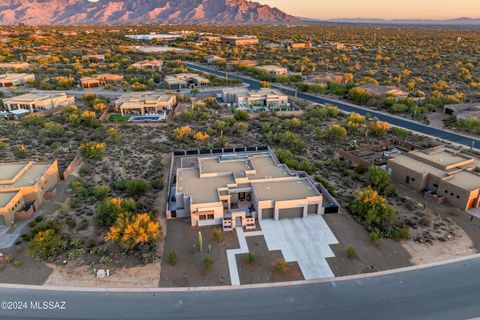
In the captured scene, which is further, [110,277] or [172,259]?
[172,259]

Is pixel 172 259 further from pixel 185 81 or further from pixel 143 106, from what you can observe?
pixel 185 81

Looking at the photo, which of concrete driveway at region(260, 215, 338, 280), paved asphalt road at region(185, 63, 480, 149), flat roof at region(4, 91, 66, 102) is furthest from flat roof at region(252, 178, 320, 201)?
flat roof at region(4, 91, 66, 102)

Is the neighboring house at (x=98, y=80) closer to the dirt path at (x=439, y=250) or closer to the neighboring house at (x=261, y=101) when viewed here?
the neighboring house at (x=261, y=101)

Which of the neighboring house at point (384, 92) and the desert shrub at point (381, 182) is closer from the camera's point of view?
the desert shrub at point (381, 182)

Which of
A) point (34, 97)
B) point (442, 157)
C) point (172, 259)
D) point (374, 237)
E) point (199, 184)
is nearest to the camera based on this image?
point (172, 259)

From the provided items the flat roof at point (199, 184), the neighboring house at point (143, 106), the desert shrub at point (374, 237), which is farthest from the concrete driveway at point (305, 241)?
the neighboring house at point (143, 106)

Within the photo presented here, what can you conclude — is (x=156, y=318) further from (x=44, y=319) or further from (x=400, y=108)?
(x=400, y=108)

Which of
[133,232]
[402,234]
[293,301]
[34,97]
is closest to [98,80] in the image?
[34,97]

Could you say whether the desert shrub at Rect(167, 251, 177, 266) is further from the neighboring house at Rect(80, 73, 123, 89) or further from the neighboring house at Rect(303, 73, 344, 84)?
the neighboring house at Rect(80, 73, 123, 89)
